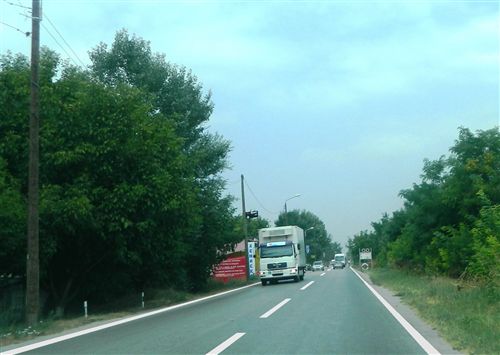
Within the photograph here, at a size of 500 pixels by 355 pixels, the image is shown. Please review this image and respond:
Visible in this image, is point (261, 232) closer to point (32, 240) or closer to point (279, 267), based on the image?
point (279, 267)

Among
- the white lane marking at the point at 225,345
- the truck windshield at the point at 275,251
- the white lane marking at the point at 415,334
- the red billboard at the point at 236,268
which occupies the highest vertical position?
the truck windshield at the point at 275,251

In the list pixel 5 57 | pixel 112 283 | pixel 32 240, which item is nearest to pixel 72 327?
pixel 32 240

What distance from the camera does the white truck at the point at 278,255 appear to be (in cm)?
4359

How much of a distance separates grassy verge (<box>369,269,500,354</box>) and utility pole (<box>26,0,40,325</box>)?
10625 mm

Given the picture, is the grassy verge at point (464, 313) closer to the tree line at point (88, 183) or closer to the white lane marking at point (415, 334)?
the white lane marking at point (415, 334)

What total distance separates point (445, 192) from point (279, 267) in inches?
499

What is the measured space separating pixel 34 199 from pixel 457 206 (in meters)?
24.5

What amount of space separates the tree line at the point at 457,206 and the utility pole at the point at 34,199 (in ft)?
47.4

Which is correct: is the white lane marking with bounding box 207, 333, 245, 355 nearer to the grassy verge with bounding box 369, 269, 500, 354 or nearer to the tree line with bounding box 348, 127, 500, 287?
the grassy verge with bounding box 369, 269, 500, 354

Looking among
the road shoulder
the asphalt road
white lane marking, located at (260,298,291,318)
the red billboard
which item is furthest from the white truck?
the asphalt road

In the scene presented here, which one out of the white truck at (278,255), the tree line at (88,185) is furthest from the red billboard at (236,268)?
the tree line at (88,185)

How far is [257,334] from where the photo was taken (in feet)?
47.1

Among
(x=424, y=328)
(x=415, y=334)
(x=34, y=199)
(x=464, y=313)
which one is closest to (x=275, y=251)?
(x=34, y=199)

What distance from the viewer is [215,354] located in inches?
454
